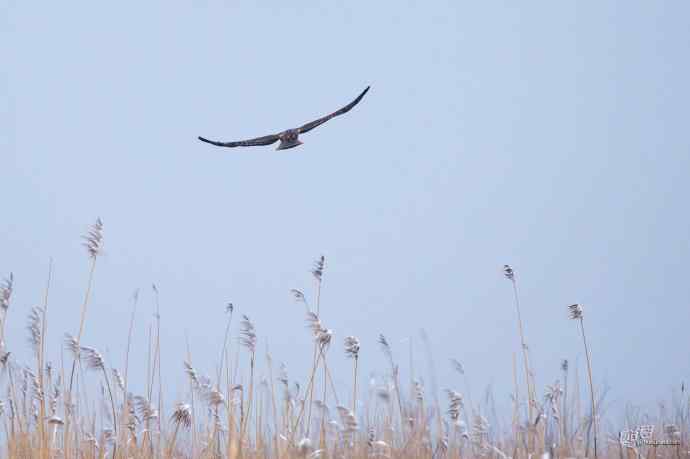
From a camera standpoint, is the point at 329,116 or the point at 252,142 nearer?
the point at 329,116

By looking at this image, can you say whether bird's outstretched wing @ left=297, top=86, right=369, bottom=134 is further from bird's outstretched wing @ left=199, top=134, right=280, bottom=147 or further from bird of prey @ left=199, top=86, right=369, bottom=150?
bird's outstretched wing @ left=199, top=134, right=280, bottom=147

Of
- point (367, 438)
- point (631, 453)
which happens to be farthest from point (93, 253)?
point (631, 453)

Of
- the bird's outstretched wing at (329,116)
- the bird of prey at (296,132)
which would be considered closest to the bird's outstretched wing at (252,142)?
the bird of prey at (296,132)

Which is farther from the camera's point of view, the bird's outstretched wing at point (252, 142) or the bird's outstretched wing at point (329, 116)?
the bird's outstretched wing at point (252, 142)

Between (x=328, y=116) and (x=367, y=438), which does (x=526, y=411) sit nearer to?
(x=367, y=438)

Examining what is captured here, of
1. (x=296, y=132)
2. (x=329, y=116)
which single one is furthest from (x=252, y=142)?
(x=329, y=116)

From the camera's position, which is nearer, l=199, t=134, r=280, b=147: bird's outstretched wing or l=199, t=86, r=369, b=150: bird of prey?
l=199, t=86, r=369, b=150: bird of prey

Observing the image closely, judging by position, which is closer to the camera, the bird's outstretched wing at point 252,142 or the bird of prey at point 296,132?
the bird of prey at point 296,132

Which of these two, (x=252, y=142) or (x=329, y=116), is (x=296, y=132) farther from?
(x=252, y=142)

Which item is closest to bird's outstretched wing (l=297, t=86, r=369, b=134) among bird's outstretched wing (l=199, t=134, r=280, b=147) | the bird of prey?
the bird of prey

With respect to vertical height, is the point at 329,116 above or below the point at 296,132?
above

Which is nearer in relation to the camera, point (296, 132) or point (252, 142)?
point (296, 132)

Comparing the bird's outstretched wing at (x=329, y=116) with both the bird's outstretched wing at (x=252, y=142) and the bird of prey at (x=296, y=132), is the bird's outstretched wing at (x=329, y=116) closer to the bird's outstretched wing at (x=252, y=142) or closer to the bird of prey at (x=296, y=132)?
the bird of prey at (x=296, y=132)

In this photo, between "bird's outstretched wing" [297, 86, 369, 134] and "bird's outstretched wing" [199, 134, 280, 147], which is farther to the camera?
"bird's outstretched wing" [199, 134, 280, 147]
